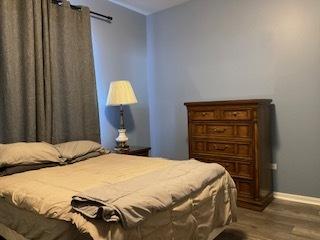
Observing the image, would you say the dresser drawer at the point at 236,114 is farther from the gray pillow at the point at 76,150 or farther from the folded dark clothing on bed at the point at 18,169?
the folded dark clothing on bed at the point at 18,169

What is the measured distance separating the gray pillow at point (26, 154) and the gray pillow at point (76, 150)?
0.30ft

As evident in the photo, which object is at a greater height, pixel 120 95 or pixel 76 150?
pixel 120 95

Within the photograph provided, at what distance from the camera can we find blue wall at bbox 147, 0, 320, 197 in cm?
288

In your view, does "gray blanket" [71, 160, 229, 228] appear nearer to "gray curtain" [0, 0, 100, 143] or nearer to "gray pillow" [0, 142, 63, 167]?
"gray pillow" [0, 142, 63, 167]

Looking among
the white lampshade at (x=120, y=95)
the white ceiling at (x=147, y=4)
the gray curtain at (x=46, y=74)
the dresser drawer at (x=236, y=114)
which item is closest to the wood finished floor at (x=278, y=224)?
the dresser drawer at (x=236, y=114)

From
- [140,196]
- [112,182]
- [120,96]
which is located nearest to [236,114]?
[120,96]

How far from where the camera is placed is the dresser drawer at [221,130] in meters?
2.84

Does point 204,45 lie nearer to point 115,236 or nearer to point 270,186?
point 270,186

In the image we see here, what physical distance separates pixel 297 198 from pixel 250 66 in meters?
1.62

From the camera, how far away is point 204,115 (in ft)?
10.3

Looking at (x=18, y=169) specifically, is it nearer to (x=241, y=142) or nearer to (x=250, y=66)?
(x=241, y=142)

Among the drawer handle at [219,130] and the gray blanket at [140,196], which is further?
the drawer handle at [219,130]

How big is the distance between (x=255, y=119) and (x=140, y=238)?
1.90 meters

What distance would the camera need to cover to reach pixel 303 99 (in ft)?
9.55
